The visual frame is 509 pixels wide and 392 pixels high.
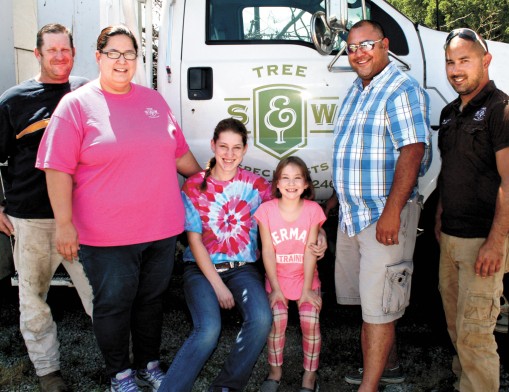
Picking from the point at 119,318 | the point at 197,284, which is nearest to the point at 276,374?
the point at 197,284

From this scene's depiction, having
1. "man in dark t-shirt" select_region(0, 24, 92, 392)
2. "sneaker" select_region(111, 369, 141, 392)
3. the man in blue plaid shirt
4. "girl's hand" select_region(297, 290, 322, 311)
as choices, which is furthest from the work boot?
the man in blue plaid shirt

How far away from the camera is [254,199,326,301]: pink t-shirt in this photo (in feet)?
9.48

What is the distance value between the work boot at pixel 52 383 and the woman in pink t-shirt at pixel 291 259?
1.03m

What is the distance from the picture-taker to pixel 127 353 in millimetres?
2812

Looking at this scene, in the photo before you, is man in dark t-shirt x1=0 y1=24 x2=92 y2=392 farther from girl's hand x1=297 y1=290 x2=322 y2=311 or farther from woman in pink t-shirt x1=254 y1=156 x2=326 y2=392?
girl's hand x1=297 y1=290 x2=322 y2=311

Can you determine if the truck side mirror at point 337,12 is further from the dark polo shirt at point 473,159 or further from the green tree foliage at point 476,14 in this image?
the green tree foliage at point 476,14

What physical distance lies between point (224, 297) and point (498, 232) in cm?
128

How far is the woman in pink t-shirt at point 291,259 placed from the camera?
2.86 meters

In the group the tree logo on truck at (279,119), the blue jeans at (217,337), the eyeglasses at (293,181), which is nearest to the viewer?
→ the blue jeans at (217,337)

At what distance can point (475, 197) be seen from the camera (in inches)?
101

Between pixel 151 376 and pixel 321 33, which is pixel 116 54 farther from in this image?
pixel 151 376

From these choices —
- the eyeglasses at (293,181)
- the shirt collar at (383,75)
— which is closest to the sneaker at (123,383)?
the eyeglasses at (293,181)

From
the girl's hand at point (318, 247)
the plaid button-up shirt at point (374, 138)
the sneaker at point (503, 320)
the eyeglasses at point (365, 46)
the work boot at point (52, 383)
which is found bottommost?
the work boot at point (52, 383)

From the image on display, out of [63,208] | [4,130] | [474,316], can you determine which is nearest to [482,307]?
[474,316]
